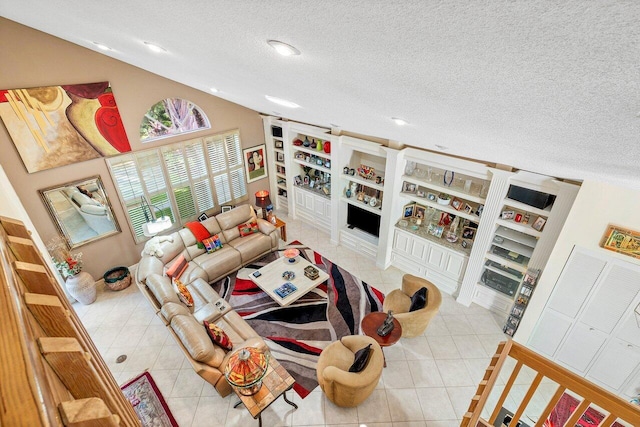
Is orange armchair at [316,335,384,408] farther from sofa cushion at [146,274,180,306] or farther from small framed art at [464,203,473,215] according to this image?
small framed art at [464,203,473,215]

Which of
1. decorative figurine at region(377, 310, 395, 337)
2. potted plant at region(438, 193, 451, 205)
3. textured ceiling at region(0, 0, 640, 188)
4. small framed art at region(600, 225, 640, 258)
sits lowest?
decorative figurine at region(377, 310, 395, 337)

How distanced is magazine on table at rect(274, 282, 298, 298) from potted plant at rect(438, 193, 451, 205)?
2853 mm

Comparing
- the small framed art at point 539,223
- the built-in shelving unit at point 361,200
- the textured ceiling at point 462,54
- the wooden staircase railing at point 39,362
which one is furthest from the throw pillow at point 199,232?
the small framed art at point 539,223

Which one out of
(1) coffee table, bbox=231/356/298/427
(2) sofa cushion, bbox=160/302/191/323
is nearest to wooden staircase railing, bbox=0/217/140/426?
(1) coffee table, bbox=231/356/298/427

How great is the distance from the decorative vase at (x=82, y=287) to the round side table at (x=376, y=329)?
4632 millimetres

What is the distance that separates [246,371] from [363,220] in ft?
12.6

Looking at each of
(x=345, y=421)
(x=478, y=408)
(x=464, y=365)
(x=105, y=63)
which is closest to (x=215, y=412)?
(x=345, y=421)

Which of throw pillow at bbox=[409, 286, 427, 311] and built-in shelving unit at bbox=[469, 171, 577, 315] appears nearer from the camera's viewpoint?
built-in shelving unit at bbox=[469, 171, 577, 315]

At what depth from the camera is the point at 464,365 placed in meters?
4.32

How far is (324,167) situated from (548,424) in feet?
17.1

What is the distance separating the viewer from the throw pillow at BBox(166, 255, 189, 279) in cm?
519

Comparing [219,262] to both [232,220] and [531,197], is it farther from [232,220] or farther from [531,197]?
[531,197]

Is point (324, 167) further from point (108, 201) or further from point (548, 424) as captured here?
point (548, 424)

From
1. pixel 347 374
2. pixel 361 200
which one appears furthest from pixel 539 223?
pixel 347 374
